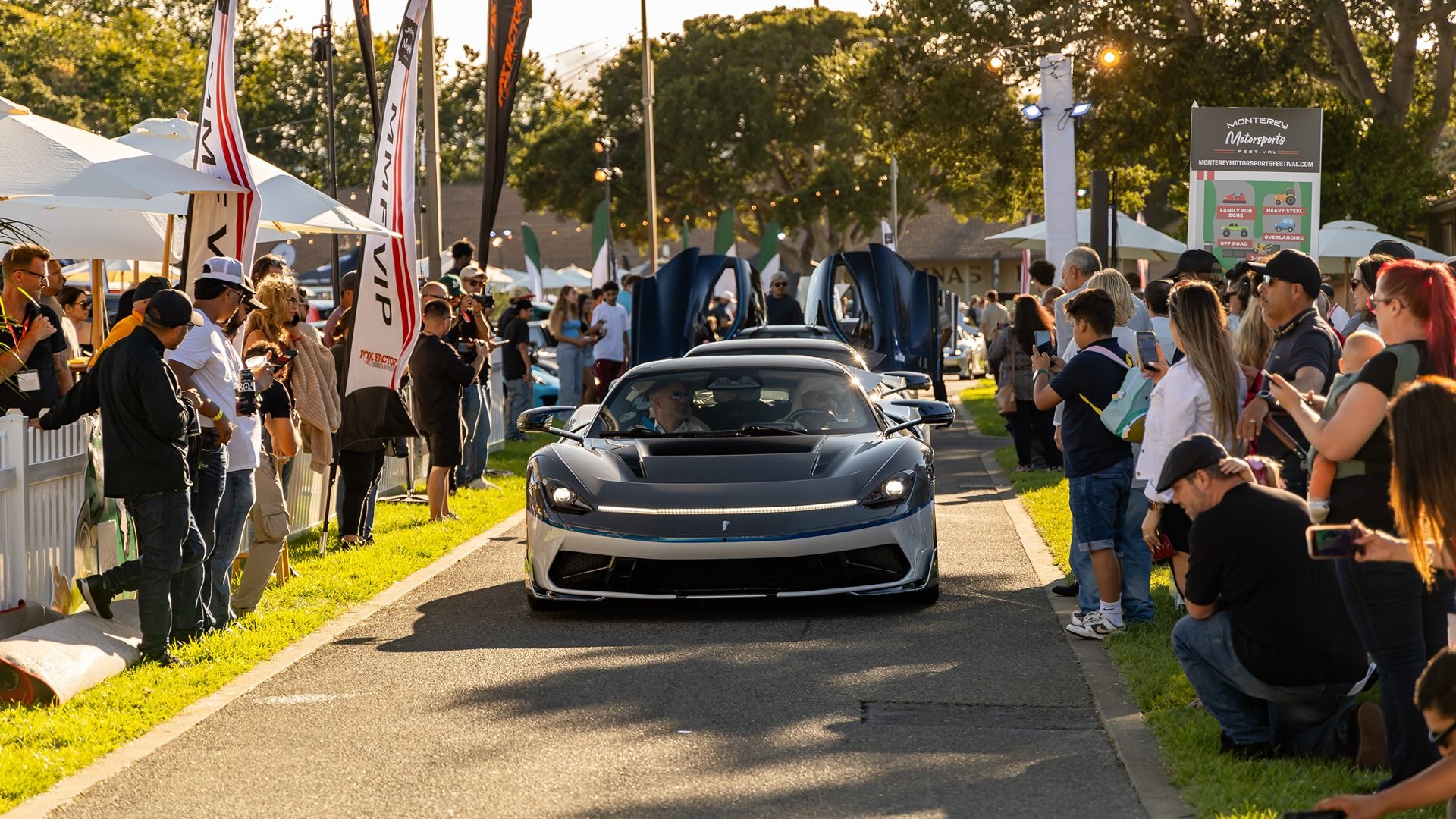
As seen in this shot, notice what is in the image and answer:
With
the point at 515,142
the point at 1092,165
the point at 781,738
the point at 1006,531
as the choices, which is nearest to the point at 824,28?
the point at 515,142

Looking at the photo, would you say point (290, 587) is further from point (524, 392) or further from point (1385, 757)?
point (524, 392)

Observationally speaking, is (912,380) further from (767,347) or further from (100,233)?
(100,233)

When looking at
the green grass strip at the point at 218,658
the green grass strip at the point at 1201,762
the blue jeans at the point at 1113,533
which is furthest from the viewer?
the blue jeans at the point at 1113,533

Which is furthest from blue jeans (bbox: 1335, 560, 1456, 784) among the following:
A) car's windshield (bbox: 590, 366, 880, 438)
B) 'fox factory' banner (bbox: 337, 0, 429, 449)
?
'fox factory' banner (bbox: 337, 0, 429, 449)

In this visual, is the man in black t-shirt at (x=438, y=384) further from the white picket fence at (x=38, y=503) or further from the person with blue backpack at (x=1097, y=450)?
the person with blue backpack at (x=1097, y=450)

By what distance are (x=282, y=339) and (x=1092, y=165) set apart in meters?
25.6

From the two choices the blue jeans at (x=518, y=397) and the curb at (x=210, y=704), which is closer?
the curb at (x=210, y=704)

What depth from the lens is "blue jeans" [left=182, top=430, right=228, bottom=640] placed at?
8070 mm

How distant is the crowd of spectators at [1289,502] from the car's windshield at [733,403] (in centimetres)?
A: 159

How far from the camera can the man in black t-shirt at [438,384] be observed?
507 inches

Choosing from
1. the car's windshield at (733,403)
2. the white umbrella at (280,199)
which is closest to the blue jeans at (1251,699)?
the car's windshield at (733,403)

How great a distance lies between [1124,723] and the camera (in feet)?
21.3

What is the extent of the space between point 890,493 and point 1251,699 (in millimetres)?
3250

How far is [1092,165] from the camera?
33156mm
